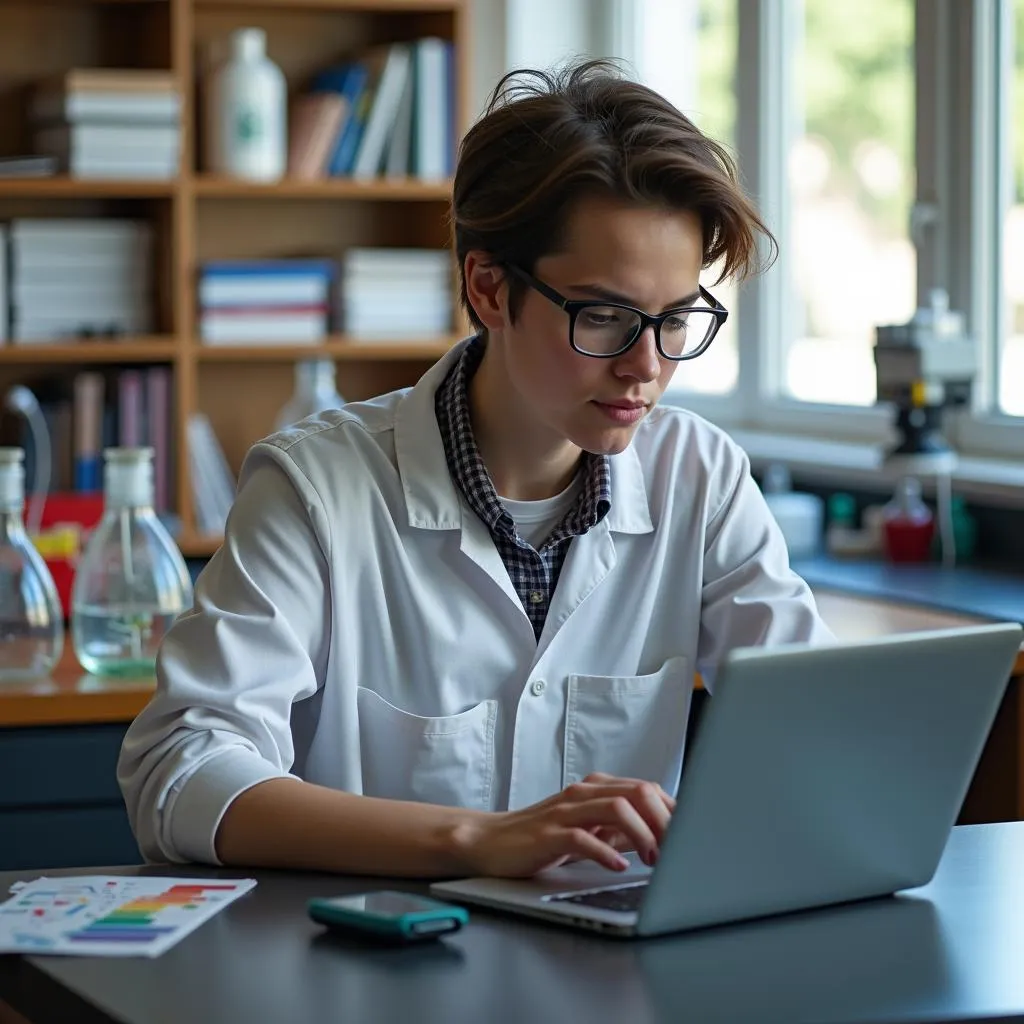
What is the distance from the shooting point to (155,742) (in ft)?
4.93

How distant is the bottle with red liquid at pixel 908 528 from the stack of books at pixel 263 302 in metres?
1.51

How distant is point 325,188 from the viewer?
4031 millimetres

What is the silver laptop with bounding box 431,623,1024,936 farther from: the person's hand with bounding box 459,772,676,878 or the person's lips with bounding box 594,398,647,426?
the person's lips with bounding box 594,398,647,426

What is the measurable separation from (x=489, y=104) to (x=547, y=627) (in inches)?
20.4

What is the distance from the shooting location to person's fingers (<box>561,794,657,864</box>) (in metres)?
1.28

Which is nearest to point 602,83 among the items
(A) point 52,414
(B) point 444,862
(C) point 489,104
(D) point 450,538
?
(C) point 489,104

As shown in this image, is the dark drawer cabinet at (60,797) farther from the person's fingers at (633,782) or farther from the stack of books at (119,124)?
the stack of books at (119,124)

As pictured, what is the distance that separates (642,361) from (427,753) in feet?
1.40

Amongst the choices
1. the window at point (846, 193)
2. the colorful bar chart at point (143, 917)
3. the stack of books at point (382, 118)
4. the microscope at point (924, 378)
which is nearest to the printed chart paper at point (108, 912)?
the colorful bar chart at point (143, 917)

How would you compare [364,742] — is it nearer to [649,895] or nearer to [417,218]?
[649,895]

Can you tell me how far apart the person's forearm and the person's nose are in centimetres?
43

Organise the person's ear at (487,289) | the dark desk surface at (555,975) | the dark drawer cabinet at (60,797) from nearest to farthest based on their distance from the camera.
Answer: the dark desk surface at (555,975) < the person's ear at (487,289) < the dark drawer cabinet at (60,797)

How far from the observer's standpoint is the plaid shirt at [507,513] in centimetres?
172

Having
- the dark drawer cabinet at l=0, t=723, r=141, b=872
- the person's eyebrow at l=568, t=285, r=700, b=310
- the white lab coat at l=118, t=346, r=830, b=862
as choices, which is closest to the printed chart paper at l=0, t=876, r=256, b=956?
the white lab coat at l=118, t=346, r=830, b=862
